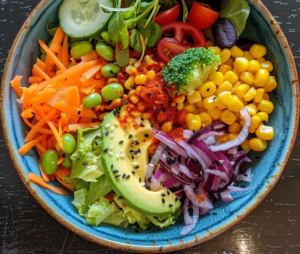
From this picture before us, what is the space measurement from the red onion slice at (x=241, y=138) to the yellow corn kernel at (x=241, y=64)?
1.09ft

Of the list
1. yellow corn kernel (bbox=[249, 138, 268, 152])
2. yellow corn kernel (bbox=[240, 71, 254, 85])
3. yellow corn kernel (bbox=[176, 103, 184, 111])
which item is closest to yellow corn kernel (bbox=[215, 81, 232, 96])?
yellow corn kernel (bbox=[240, 71, 254, 85])

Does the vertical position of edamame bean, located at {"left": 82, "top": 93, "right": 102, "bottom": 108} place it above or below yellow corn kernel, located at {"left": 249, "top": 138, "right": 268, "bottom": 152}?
above

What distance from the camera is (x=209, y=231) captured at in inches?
71.9

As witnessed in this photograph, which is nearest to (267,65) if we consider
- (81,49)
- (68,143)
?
(81,49)

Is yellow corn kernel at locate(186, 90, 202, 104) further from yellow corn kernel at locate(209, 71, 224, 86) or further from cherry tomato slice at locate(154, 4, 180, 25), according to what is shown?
cherry tomato slice at locate(154, 4, 180, 25)

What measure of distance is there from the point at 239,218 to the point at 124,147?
1.02m

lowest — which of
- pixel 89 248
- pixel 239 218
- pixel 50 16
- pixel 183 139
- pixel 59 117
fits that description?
pixel 89 248

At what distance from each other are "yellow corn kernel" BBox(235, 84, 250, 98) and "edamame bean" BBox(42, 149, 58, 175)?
5.15ft

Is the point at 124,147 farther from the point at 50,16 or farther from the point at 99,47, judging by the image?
the point at 50,16

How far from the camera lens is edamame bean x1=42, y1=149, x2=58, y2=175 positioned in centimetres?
190

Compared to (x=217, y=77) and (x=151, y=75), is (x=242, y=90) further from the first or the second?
(x=151, y=75)

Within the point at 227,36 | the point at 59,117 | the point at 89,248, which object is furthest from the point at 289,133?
the point at 89,248

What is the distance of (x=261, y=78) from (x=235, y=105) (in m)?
0.30

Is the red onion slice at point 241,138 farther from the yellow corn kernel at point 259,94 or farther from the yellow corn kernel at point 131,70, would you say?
the yellow corn kernel at point 131,70
